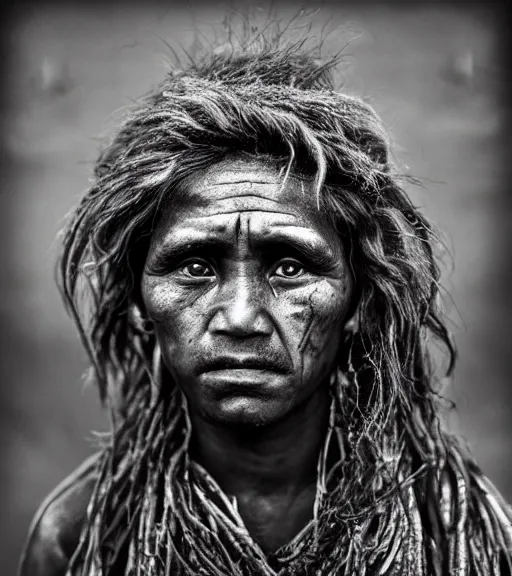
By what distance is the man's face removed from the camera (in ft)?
4.11

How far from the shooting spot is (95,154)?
219cm

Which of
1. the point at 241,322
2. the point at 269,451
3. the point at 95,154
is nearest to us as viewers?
the point at 241,322

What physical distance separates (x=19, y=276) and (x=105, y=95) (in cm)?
50

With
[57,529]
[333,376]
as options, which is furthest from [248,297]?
[57,529]

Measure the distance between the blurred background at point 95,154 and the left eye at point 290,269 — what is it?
847 millimetres

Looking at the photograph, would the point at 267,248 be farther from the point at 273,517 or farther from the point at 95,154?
the point at 95,154

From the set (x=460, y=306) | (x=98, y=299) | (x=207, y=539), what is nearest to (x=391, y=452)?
Answer: (x=207, y=539)

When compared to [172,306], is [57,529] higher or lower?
lower

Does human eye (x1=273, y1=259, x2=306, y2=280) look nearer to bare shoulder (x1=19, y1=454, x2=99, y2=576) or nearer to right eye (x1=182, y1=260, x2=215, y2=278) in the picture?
right eye (x1=182, y1=260, x2=215, y2=278)

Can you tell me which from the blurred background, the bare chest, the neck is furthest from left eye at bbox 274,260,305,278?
the blurred background

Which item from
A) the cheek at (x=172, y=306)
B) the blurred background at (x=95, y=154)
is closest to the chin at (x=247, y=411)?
the cheek at (x=172, y=306)

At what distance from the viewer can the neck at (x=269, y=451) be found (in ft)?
4.46

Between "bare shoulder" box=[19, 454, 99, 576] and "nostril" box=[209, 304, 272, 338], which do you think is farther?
"bare shoulder" box=[19, 454, 99, 576]

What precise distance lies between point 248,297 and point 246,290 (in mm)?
12
